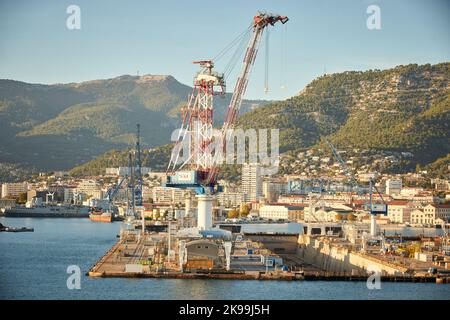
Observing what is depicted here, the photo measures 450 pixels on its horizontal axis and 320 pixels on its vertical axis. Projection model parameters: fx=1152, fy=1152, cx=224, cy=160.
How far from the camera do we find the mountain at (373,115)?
4380 inches

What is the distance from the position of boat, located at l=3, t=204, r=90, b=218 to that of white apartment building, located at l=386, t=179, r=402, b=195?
1022 inches

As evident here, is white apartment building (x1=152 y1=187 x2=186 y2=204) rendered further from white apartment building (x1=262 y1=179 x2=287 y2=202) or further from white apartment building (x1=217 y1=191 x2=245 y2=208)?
white apartment building (x1=262 y1=179 x2=287 y2=202)

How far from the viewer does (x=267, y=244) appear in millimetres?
54906

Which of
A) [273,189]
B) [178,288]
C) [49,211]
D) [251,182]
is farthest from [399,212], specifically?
[178,288]

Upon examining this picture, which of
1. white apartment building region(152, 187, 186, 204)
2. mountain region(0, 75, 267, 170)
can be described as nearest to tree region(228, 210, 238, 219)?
white apartment building region(152, 187, 186, 204)

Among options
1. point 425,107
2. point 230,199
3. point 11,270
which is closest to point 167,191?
point 230,199

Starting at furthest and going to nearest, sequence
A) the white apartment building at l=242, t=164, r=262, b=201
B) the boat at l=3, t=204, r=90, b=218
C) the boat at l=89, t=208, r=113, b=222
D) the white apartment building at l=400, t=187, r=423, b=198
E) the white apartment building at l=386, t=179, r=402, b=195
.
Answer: the white apartment building at l=242, t=164, r=262, b=201, the white apartment building at l=386, t=179, r=402, b=195, the white apartment building at l=400, t=187, r=423, b=198, the boat at l=3, t=204, r=90, b=218, the boat at l=89, t=208, r=113, b=222

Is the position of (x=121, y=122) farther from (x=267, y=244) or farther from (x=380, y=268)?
(x=380, y=268)

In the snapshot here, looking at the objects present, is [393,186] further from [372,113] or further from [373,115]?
[372,113]

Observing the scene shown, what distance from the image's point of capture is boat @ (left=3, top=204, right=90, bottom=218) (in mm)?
95000

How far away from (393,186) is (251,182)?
1544 centimetres
